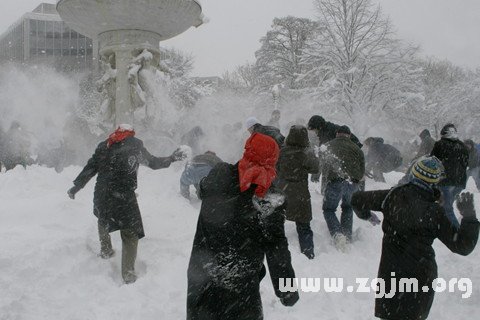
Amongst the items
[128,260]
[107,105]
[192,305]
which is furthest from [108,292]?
[107,105]

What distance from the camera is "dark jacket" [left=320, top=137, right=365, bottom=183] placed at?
633 centimetres

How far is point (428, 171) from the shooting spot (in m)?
3.42

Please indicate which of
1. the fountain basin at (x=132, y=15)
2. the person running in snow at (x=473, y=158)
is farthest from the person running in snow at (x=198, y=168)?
the person running in snow at (x=473, y=158)

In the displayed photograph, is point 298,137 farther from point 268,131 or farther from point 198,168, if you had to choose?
point 198,168

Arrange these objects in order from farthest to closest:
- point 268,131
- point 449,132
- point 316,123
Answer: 1. point 316,123
2. point 449,132
3. point 268,131

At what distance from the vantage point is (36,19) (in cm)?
5766

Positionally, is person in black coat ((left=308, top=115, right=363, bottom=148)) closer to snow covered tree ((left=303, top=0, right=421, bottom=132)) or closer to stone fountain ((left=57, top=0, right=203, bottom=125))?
stone fountain ((left=57, top=0, right=203, bottom=125))

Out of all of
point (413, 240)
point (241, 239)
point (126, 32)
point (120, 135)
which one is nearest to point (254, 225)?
point (241, 239)

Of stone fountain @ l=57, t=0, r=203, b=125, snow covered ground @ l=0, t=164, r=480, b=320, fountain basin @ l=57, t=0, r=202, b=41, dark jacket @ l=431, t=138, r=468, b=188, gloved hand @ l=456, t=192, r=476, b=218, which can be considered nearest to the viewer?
gloved hand @ l=456, t=192, r=476, b=218

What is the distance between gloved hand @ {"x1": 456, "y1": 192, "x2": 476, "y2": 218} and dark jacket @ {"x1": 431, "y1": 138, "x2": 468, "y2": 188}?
3.47m

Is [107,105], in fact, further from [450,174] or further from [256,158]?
[256,158]

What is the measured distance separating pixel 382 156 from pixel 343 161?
12.9ft

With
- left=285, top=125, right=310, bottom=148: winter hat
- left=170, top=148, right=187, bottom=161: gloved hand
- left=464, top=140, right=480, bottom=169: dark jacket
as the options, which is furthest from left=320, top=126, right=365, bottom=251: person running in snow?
left=464, top=140, right=480, bottom=169: dark jacket

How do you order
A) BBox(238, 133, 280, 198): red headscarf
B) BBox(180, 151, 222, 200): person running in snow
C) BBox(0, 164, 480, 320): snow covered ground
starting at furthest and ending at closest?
BBox(180, 151, 222, 200): person running in snow → BBox(0, 164, 480, 320): snow covered ground → BBox(238, 133, 280, 198): red headscarf
